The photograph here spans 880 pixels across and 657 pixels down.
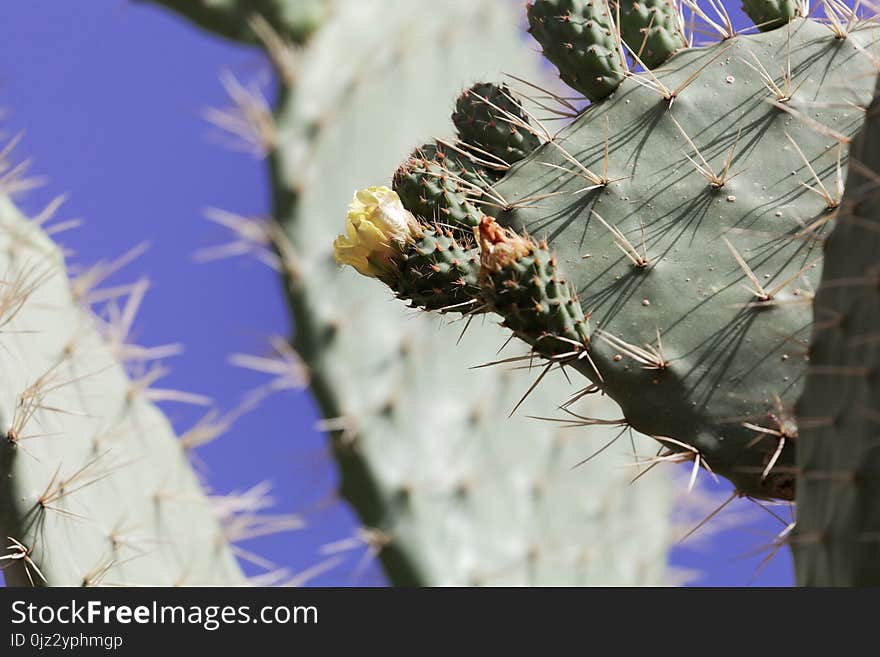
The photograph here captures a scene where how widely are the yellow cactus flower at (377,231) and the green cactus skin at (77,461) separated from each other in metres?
0.38

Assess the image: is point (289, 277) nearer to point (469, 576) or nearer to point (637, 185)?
point (469, 576)

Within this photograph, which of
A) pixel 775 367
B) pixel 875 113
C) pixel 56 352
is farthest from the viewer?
pixel 56 352

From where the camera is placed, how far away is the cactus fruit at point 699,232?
2.83 ft

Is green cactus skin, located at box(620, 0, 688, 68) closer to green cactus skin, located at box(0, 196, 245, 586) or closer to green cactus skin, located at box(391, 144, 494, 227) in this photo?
green cactus skin, located at box(391, 144, 494, 227)

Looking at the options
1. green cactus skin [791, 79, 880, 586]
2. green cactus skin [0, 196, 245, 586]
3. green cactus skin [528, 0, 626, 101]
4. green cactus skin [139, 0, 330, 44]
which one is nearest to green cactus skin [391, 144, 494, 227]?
green cactus skin [528, 0, 626, 101]

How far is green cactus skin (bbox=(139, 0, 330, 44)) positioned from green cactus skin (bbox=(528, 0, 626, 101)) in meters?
1.27

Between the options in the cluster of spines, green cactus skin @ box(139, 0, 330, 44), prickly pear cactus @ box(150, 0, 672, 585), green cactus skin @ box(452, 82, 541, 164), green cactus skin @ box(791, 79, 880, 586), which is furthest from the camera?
green cactus skin @ box(139, 0, 330, 44)

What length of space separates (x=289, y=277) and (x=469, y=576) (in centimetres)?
57

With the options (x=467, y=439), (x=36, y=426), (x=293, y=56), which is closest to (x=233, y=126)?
(x=293, y=56)

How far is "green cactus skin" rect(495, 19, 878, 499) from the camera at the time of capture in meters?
0.87

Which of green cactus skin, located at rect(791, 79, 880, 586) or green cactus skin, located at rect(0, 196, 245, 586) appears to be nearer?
green cactus skin, located at rect(791, 79, 880, 586)

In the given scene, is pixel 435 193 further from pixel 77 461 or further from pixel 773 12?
pixel 77 461

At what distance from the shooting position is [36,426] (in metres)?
1.11

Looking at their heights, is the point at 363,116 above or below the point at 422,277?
above
